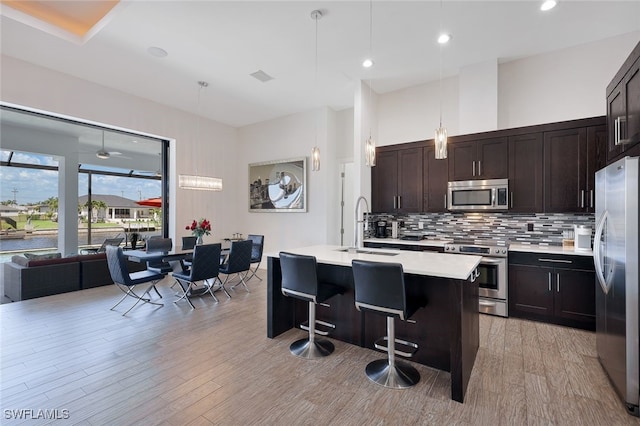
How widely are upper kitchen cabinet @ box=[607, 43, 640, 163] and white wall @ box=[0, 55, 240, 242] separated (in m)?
6.64

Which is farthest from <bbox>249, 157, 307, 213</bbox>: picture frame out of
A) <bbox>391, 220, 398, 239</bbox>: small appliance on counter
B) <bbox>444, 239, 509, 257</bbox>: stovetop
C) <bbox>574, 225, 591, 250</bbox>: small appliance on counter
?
<bbox>574, 225, 591, 250</bbox>: small appliance on counter

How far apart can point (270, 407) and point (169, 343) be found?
1.55m

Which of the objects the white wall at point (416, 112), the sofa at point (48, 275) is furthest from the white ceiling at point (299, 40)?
the sofa at point (48, 275)

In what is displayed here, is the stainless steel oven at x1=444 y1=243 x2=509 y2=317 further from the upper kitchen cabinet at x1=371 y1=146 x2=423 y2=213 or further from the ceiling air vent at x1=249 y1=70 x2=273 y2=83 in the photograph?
the ceiling air vent at x1=249 y1=70 x2=273 y2=83

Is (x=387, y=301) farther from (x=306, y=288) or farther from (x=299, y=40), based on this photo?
(x=299, y=40)

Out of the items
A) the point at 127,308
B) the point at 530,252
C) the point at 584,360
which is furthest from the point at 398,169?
the point at 127,308

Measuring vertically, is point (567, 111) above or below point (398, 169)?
above

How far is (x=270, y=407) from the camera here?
6.76 feet

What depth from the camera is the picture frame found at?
20.8 ft

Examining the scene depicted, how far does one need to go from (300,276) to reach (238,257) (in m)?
2.45

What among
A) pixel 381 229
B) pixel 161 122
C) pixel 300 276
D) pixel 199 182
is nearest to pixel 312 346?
pixel 300 276

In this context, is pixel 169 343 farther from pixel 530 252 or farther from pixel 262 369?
pixel 530 252

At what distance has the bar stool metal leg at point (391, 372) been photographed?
2324mm

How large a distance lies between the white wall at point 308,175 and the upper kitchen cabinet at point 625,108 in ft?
13.6
